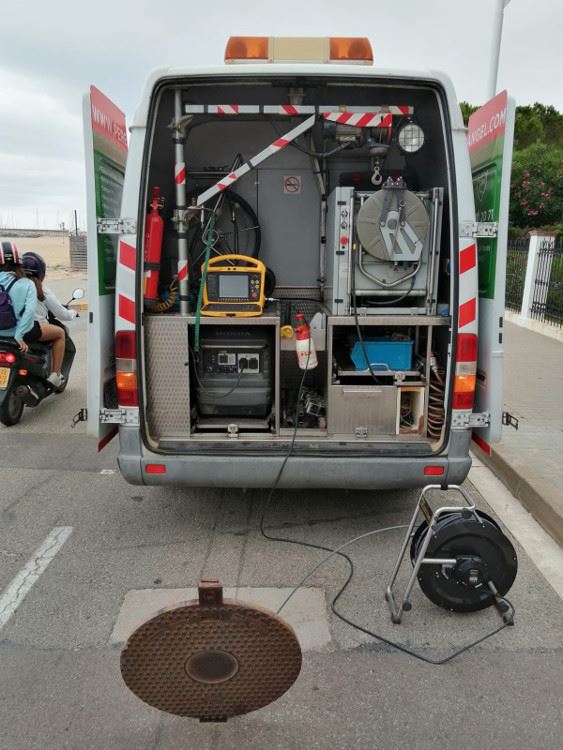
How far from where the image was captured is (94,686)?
100 inches

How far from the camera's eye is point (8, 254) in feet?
19.7

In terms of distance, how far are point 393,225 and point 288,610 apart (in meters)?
2.38

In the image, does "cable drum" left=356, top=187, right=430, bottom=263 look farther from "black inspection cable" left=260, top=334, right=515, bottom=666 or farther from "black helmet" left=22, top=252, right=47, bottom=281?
"black helmet" left=22, top=252, right=47, bottom=281

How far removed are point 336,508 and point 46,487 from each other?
2351 mm

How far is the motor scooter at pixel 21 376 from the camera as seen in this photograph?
6.00m

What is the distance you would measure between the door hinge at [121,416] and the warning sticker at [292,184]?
260 centimetres

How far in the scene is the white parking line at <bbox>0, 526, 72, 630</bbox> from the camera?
10.3 ft

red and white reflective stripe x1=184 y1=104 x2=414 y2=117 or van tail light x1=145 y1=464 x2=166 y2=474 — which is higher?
red and white reflective stripe x1=184 y1=104 x2=414 y2=117

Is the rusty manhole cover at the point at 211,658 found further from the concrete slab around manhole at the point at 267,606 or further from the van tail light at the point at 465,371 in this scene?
the van tail light at the point at 465,371

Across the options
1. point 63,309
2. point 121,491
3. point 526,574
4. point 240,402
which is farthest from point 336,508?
point 63,309

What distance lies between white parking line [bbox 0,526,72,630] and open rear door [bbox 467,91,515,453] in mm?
2770

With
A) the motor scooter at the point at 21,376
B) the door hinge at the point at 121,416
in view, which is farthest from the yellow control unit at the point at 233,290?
the motor scooter at the point at 21,376

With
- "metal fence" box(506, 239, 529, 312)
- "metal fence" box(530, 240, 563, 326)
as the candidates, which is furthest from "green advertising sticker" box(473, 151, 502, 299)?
"metal fence" box(506, 239, 529, 312)

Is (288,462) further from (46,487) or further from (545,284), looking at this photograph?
(545,284)
